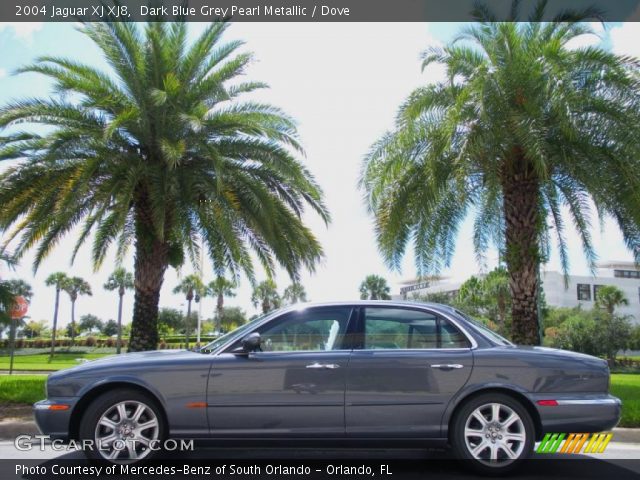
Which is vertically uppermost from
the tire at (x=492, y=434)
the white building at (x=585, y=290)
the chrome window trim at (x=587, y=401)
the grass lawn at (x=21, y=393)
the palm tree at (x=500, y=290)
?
the white building at (x=585, y=290)

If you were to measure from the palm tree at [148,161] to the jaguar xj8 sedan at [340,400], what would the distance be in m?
6.40

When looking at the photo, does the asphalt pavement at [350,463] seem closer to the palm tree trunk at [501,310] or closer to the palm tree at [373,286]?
the palm tree trunk at [501,310]

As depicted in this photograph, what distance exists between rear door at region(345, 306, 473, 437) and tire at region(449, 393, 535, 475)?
0.70 ft

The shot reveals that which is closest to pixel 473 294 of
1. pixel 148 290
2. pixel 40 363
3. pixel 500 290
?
pixel 500 290

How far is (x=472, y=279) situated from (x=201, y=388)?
57.0 meters

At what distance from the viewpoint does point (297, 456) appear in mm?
6160

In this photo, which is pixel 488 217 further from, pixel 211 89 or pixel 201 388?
pixel 201 388

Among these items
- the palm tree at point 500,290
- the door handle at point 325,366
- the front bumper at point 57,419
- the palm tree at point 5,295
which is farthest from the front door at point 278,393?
the palm tree at point 500,290

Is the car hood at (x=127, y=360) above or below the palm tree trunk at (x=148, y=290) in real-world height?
below

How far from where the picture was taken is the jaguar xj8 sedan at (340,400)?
5.34 m

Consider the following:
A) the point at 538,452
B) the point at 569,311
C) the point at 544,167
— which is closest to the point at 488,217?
the point at 544,167

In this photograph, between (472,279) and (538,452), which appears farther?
(472,279)

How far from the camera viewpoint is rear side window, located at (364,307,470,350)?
5668 millimetres

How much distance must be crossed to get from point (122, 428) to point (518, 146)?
30.7 ft
